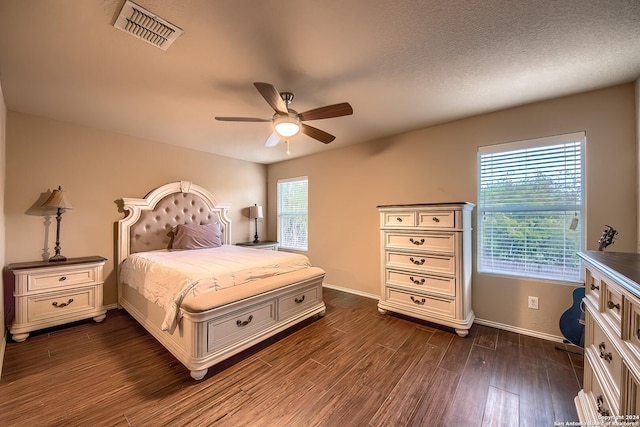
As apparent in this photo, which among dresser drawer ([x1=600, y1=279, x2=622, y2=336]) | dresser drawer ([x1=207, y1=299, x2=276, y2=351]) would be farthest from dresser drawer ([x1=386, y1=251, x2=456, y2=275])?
dresser drawer ([x1=207, y1=299, x2=276, y2=351])

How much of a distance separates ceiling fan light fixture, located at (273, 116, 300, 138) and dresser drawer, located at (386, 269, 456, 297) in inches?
77.6

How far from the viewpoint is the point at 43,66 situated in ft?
6.13

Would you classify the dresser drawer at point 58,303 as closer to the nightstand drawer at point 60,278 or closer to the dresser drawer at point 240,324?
the nightstand drawer at point 60,278

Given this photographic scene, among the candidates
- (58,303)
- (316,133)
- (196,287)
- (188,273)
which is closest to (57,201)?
(58,303)

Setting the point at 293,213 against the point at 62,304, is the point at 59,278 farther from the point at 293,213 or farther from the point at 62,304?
the point at 293,213

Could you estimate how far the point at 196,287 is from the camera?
1.99 metres

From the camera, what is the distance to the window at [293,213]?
4707mm

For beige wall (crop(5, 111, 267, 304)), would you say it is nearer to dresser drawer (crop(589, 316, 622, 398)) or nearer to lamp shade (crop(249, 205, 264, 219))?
lamp shade (crop(249, 205, 264, 219))

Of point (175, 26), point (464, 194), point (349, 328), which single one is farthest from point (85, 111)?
point (464, 194)

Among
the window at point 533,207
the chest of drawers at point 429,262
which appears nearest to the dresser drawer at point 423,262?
the chest of drawers at point 429,262

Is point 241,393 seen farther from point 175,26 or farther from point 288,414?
point 175,26

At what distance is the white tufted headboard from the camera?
3289 mm

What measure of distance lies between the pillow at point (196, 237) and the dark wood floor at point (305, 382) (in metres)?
1.28

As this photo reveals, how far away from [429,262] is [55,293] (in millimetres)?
3983
